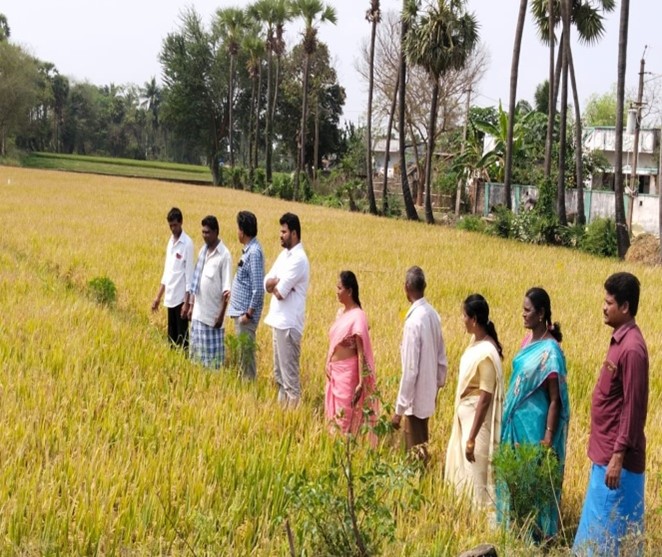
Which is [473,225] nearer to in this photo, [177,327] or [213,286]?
[177,327]

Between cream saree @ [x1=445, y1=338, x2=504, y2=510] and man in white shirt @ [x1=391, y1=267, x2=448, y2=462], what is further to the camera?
man in white shirt @ [x1=391, y1=267, x2=448, y2=462]

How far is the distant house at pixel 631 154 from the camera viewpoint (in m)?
38.3

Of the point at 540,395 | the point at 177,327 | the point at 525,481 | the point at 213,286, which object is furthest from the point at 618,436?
the point at 177,327

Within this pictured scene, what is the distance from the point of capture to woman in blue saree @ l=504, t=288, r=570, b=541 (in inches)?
176

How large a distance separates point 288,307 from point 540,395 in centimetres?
253

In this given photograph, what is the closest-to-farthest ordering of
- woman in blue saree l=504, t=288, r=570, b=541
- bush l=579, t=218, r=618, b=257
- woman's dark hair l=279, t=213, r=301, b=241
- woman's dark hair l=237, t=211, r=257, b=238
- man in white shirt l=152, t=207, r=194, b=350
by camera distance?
woman in blue saree l=504, t=288, r=570, b=541, woman's dark hair l=279, t=213, r=301, b=241, woman's dark hair l=237, t=211, r=257, b=238, man in white shirt l=152, t=207, r=194, b=350, bush l=579, t=218, r=618, b=257

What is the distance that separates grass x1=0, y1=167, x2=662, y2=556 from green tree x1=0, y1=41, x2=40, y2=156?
57365 mm

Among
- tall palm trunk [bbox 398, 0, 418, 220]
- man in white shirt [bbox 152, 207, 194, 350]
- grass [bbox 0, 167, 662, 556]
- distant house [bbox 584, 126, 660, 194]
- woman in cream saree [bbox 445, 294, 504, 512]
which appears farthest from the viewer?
distant house [bbox 584, 126, 660, 194]

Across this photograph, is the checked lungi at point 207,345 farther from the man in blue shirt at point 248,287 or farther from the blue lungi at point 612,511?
the blue lungi at point 612,511

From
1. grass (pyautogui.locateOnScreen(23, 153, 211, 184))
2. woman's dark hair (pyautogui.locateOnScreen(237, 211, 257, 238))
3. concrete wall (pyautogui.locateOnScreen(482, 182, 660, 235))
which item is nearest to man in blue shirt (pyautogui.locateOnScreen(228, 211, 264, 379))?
woman's dark hair (pyautogui.locateOnScreen(237, 211, 257, 238))

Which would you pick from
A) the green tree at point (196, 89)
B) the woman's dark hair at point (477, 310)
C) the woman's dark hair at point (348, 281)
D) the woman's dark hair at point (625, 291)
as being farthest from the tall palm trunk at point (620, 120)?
the green tree at point (196, 89)

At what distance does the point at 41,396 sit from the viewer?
5328 millimetres

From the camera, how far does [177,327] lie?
330 inches

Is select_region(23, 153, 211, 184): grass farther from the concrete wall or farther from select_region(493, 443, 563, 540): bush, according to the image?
select_region(493, 443, 563, 540): bush
